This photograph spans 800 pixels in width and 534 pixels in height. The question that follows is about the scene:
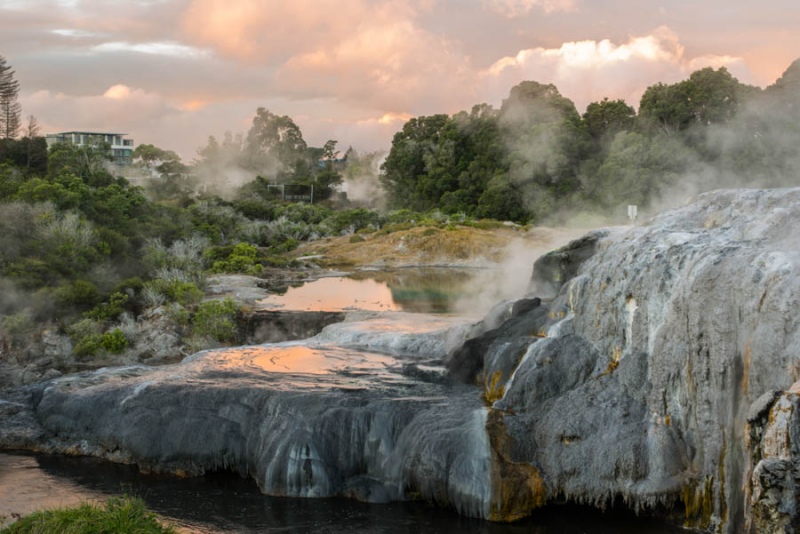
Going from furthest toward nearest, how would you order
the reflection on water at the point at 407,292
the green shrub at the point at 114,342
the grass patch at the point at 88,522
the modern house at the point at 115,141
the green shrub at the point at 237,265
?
the modern house at the point at 115,141 → the green shrub at the point at 237,265 → the reflection on water at the point at 407,292 → the green shrub at the point at 114,342 → the grass patch at the point at 88,522

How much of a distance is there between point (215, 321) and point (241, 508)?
34.1ft

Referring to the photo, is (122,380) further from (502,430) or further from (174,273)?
(174,273)

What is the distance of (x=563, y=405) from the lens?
13.1 metres

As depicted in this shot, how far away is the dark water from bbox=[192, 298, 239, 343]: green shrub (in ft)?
26.0

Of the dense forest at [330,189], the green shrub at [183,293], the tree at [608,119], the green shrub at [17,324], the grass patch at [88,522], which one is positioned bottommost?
the grass patch at [88,522]

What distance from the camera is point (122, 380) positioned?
16.3 meters

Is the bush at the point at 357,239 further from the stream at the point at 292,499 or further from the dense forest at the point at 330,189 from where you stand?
the stream at the point at 292,499

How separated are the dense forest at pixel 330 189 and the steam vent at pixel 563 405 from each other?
21.2ft

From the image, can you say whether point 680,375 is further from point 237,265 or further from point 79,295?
point 237,265

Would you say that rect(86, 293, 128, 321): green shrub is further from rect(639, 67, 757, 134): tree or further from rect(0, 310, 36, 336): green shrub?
rect(639, 67, 757, 134): tree

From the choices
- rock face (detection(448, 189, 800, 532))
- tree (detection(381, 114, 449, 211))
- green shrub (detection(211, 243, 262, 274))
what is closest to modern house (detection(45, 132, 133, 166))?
tree (detection(381, 114, 449, 211))

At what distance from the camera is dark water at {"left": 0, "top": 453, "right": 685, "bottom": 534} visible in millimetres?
11586

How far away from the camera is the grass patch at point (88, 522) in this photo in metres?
9.45

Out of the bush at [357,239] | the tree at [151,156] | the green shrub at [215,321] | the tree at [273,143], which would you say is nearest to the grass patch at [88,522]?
the green shrub at [215,321]
